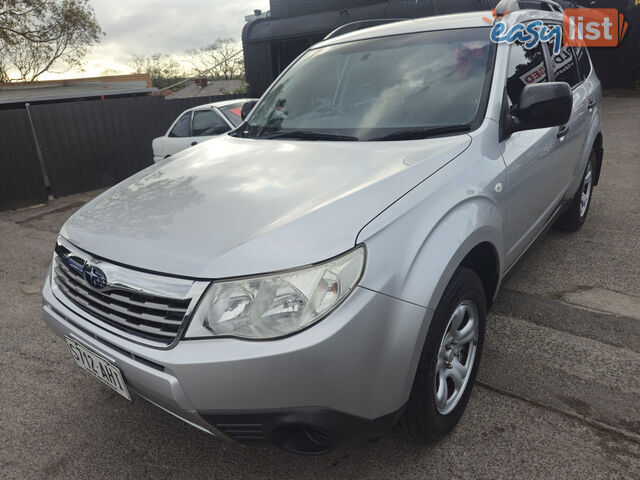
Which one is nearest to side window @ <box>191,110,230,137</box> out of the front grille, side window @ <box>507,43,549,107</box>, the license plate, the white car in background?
the white car in background

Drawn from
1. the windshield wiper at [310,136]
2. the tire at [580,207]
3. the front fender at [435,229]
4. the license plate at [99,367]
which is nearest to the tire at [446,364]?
the front fender at [435,229]

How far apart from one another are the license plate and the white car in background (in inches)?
252

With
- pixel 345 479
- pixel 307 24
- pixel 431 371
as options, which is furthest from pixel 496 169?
pixel 307 24

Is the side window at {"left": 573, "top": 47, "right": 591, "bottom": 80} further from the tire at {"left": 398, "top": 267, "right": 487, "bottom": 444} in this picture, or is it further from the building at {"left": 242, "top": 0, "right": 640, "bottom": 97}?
the building at {"left": 242, "top": 0, "right": 640, "bottom": 97}

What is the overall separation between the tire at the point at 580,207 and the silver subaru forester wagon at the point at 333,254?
1.59 meters

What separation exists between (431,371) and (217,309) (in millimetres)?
800

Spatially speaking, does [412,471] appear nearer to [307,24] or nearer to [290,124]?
[290,124]

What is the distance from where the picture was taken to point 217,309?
1479mm

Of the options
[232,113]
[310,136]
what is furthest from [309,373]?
[232,113]

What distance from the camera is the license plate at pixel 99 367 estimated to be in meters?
1.71

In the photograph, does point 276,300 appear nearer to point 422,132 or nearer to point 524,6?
point 422,132

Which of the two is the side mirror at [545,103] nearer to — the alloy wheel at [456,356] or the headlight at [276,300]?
the alloy wheel at [456,356]

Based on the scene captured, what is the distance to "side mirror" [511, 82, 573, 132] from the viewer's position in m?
2.19

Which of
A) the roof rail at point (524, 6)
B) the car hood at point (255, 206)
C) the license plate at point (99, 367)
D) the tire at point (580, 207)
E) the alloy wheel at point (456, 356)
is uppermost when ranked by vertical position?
the roof rail at point (524, 6)
